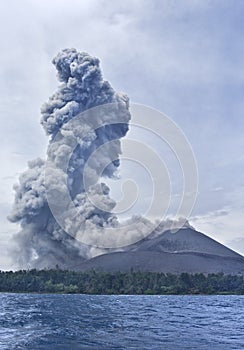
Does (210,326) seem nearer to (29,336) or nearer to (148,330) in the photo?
(148,330)

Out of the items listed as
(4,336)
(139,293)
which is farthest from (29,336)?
(139,293)

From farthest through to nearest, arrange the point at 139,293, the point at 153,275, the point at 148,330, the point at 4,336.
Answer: the point at 153,275
the point at 139,293
the point at 148,330
the point at 4,336

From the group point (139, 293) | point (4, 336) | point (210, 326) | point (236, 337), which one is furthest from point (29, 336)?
point (139, 293)

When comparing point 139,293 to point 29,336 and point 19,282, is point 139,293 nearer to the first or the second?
point 19,282

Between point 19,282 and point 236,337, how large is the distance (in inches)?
4691

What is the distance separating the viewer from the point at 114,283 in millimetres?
141125

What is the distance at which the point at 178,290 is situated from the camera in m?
140

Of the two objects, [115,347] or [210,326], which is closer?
[115,347]

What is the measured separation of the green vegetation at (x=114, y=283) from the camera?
14000cm

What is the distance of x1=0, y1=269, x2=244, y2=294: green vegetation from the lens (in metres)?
140

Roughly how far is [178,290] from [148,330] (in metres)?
107

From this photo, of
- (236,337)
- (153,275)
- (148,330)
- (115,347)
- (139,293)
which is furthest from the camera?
(153,275)

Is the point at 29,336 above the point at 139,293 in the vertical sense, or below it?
below

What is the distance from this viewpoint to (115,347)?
89.0ft
